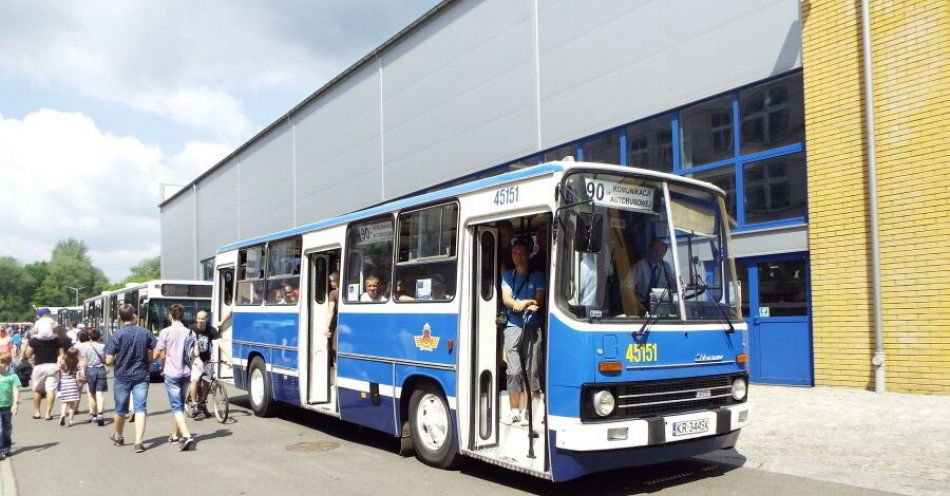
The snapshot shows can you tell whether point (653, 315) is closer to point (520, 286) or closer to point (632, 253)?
point (632, 253)

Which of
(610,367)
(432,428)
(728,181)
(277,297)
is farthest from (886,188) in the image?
(277,297)

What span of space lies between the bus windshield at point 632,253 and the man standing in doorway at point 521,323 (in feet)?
2.59

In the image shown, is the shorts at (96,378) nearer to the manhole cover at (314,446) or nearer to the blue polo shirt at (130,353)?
the blue polo shirt at (130,353)

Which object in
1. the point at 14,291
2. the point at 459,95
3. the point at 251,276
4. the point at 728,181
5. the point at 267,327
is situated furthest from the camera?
Result: the point at 14,291

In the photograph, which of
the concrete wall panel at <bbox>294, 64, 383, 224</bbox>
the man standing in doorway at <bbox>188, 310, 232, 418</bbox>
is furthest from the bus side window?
the concrete wall panel at <bbox>294, 64, 383, 224</bbox>

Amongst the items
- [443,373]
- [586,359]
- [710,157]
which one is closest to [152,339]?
[443,373]

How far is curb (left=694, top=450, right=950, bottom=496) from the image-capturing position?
262 inches

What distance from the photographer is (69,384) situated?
12328 mm

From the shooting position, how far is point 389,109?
25.0 metres

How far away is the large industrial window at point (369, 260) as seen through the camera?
9.09 meters

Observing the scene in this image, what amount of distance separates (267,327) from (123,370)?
284 centimetres

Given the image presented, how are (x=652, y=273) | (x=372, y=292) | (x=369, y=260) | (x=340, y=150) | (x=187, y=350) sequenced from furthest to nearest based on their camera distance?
(x=340, y=150) < (x=187, y=350) < (x=369, y=260) < (x=372, y=292) < (x=652, y=273)

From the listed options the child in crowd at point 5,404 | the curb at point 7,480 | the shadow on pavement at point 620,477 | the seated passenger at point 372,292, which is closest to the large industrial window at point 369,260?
the seated passenger at point 372,292

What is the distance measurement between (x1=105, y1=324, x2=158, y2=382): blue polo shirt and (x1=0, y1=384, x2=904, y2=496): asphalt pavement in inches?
38.7
